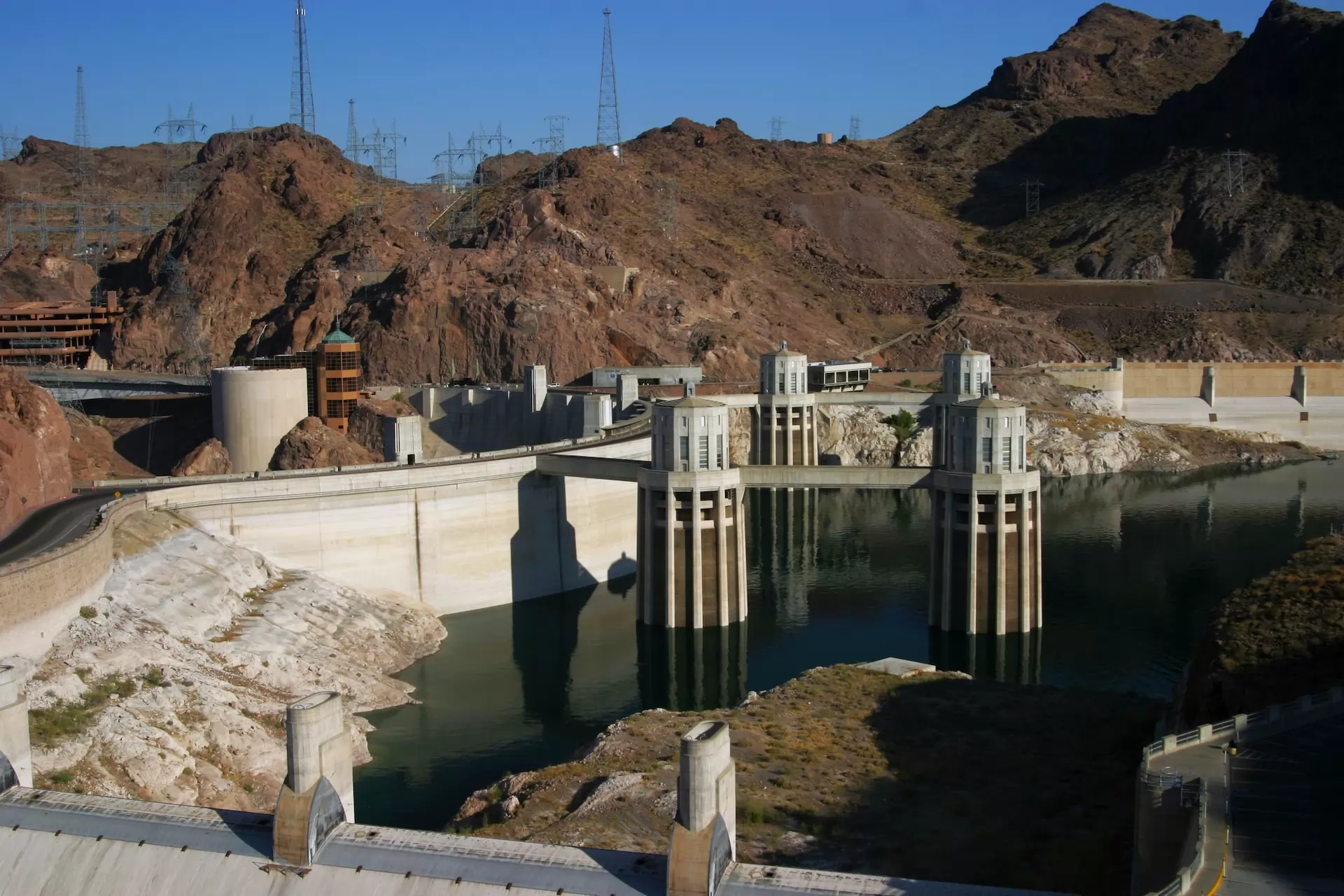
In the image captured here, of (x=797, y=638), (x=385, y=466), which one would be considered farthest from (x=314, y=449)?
(x=797, y=638)

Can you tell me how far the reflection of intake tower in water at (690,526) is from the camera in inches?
2800

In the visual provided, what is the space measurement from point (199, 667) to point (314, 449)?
55.7 meters

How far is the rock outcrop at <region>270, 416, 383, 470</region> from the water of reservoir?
2946 centimetres

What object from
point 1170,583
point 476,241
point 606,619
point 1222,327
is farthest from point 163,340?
point 1222,327

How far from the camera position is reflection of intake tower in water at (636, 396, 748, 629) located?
71.1 meters

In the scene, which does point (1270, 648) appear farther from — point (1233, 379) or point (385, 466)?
point (1233, 379)

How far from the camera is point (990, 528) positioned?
225ft

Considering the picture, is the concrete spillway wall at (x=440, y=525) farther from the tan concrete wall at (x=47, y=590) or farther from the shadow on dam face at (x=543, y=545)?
the tan concrete wall at (x=47, y=590)

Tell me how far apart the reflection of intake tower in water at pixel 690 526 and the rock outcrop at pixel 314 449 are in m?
39.1

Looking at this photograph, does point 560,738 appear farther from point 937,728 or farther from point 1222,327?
point 1222,327

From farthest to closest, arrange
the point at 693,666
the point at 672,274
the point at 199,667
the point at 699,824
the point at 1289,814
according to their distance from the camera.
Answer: the point at 672,274, the point at 693,666, the point at 199,667, the point at 1289,814, the point at 699,824

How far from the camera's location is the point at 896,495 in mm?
113812

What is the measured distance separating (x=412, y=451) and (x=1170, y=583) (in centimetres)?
4164

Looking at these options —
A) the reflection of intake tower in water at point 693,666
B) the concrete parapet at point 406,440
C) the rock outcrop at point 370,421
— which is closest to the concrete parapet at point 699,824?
the reflection of intake tower in water at point 693,666
